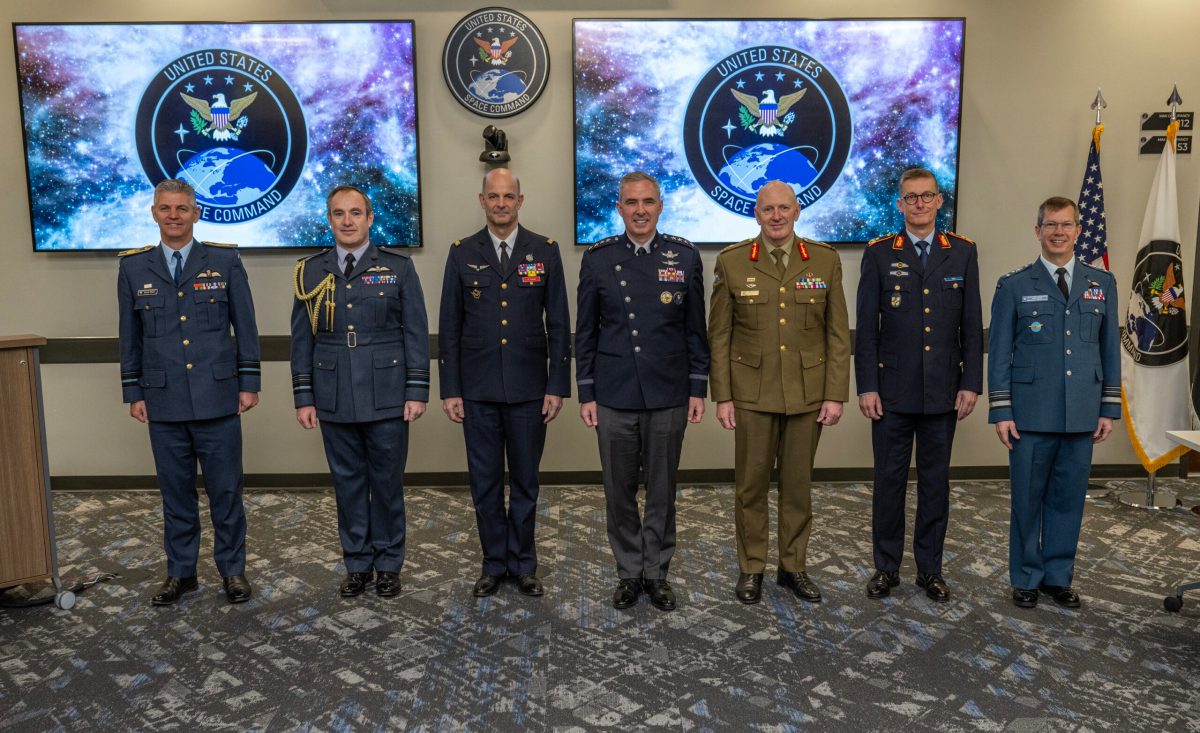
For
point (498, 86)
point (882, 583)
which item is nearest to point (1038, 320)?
point (882, 583)

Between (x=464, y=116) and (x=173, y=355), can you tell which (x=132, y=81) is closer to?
(x=464, y=116)

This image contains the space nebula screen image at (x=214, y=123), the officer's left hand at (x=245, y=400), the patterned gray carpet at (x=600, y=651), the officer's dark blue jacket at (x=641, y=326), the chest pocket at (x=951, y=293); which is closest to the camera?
the patterned gray carpet at (x=600, y=651)

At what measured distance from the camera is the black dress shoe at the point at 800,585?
3.32 meters

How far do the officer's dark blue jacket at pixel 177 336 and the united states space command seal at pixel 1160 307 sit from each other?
15.8ft

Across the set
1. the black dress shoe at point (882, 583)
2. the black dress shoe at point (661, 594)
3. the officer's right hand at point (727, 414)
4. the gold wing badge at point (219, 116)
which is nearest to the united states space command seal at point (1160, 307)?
the black dress shoe at point (882, 583)

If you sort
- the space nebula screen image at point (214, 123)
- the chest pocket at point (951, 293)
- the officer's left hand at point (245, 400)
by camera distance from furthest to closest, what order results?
the space nebula screen image at point (214, 123) < the officer's left hand at point (245, 400) < the chest pocket at point (951, 293)

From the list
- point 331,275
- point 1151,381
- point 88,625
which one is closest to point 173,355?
point 331,275

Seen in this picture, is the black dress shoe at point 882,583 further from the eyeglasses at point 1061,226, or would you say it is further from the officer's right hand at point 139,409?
the officer's right hand at point 139,409

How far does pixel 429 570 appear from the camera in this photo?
3.76 metres

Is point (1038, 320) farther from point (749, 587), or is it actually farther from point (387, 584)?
point (387, 584)

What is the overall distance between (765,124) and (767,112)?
0.07m

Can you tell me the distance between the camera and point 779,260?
3.27 metres

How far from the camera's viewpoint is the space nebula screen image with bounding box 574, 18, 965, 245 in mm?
4898

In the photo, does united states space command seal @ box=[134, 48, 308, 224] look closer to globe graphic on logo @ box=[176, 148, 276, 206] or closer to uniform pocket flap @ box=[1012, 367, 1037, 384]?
globe graphic on logo @ box=[176, 148, 276, 206]
